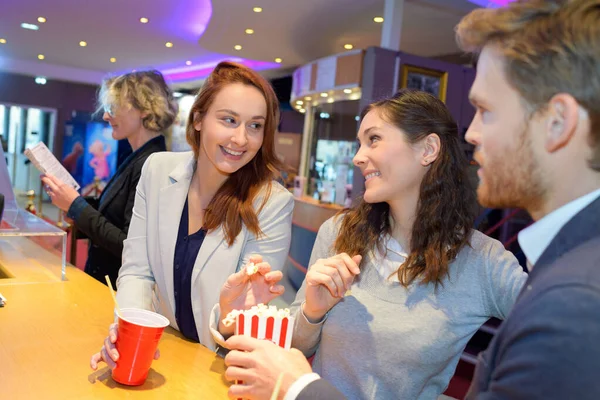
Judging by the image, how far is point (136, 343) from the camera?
1.21m

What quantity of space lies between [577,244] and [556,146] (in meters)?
0.15

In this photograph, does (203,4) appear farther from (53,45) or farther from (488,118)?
(488,118)

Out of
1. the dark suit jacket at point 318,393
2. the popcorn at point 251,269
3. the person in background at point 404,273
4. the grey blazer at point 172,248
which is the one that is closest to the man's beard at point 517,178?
the dark suit jacket at point 318,393

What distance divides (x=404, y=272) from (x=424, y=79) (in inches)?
205

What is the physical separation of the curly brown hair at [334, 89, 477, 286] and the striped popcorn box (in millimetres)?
550

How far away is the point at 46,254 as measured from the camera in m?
2.37

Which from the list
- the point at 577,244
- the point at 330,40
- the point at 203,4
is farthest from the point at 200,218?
the point at 330,40

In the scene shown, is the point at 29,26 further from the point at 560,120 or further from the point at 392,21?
the point at 560,120

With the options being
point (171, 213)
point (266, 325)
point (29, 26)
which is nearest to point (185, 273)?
point (171, 213)

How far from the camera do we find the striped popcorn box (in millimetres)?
1160

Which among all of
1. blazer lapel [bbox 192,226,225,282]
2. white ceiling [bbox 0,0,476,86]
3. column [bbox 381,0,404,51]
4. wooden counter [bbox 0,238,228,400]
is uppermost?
white ceiling [bbox 0,0,476,86]

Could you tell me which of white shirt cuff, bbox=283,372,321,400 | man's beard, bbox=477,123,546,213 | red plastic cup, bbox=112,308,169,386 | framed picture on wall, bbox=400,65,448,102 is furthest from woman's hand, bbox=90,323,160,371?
framed picture on wall, bbox=400,65,448,102

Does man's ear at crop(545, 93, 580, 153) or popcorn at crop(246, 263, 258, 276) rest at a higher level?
man's ear at crop(545, 93, 580, 153)

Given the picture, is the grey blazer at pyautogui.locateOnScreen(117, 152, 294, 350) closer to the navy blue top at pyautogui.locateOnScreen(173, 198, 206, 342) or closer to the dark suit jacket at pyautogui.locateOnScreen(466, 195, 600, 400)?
the navy blue top at pyautogui.locateOnScreen(173, 198, 206, 342)
